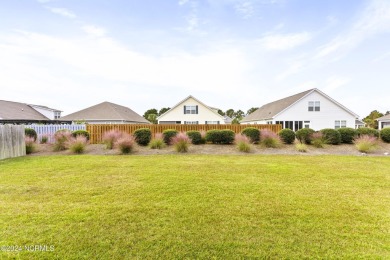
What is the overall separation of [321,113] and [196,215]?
2733 centimetres

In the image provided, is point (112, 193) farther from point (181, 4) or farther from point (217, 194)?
point (181, 4)

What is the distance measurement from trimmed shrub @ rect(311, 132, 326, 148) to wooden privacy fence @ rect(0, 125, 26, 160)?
1583 centimetres

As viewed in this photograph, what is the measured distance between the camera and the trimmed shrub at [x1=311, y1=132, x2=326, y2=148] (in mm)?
11820

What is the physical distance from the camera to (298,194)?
14.9 ft

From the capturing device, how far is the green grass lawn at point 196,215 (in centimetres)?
257

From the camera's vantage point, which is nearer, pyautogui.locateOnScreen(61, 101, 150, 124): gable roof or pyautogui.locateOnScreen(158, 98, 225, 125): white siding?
pyautogui.locateOnScreen(61, 101, 150, 124): gable roof

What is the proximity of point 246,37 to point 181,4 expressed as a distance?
5.05m

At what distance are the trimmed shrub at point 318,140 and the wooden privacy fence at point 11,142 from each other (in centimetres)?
1583

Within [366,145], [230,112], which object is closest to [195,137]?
[366,145]

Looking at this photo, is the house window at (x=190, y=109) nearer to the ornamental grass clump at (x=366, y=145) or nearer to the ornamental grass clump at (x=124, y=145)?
the ornamental grass clump at (x=124, y=145)

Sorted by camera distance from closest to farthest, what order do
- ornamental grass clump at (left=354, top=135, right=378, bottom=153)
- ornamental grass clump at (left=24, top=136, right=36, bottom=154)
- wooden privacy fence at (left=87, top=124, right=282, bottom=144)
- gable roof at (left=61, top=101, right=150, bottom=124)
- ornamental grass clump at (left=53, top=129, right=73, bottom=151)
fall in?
ornamental grass clump at (left=24, top=136, right=36, bottom=154)
ornamental grass clump at (left=354, top=135, right=378, bottom=153)
ornamental grass clump at (left=53, top=129, right=73, bottom=151)
wooden privacy fence at (left=87, top=124, right=282, bottom=144)
gable roof at (left=61, top=101, right=150, bottom=124)

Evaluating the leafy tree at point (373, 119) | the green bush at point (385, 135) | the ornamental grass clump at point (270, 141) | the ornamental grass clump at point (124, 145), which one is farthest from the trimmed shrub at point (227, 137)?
the leafy tree at point (373, 119)

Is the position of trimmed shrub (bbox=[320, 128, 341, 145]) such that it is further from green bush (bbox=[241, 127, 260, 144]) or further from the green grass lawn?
the green grass lawn

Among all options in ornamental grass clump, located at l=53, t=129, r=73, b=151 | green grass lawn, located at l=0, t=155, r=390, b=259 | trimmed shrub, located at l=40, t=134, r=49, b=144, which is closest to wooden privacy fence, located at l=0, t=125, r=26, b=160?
ornamental grass clump, located at l=53, t=129, r=73, b=151
